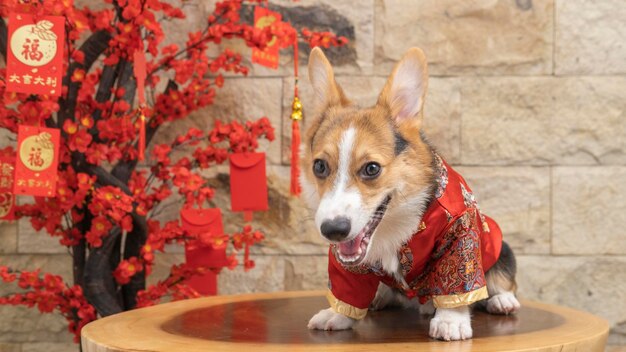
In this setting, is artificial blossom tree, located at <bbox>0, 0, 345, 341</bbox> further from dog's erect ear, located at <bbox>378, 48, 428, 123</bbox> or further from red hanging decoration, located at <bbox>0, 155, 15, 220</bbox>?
dog's erect ear, located at <bbox>378, 48, 428, 123</bbox>

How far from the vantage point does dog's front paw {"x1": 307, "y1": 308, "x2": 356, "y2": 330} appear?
1560mm

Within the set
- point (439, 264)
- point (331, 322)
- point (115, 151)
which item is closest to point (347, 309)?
point (331, 322)

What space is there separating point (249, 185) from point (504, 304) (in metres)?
0.87

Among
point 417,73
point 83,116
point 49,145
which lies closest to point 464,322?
point 417,73

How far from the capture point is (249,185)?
2.30 meters

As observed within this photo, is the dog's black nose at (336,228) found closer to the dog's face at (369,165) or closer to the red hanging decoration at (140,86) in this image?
the dog's face at (369,165)

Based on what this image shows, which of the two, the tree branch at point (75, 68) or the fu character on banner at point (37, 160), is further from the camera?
the tree branch at point (75, 68)

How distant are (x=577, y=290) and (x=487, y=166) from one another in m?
0.49

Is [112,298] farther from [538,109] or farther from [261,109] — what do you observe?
[538,109]

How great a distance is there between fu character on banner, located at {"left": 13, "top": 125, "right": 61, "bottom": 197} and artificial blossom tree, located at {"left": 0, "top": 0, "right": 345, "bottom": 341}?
0.06m

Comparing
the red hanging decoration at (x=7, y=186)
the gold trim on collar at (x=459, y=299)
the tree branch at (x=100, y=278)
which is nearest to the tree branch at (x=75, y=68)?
the red hanging decoration at (x=7, y=186)

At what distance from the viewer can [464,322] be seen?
4.81 ft

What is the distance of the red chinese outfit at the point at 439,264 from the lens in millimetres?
1472

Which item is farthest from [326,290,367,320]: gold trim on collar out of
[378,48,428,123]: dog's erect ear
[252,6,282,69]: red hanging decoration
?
[252,6,282,69]: red hanging decoration
